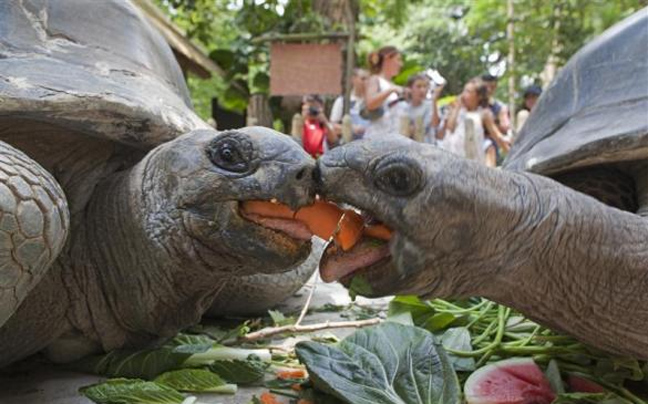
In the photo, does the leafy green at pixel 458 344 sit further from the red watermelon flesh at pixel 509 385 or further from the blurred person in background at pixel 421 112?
the blurred person in background at pixel 421 112

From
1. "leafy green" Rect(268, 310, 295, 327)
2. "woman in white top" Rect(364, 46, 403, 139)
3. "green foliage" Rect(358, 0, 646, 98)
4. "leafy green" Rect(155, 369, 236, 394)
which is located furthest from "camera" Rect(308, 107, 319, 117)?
"leafy green" Rect(155, 369, 236, 394)

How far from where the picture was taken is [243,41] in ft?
36.7

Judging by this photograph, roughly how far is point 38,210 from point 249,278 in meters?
1.32

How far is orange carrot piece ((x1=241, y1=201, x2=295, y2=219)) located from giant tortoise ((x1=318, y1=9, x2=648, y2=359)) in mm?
262

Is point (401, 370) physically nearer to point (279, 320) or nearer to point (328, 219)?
point (328, 219)

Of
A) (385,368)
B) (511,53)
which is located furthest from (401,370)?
(511,53)

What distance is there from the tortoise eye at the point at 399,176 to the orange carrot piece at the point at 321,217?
0.23m

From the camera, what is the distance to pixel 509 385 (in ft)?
5.79

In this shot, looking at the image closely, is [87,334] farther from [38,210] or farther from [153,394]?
[38,210]

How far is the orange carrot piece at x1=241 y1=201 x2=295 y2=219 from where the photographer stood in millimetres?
1718

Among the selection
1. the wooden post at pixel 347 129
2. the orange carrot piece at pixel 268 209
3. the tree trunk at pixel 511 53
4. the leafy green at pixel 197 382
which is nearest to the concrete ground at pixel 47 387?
the leafy green at pixel 197 382

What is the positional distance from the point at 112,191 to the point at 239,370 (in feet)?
2.23

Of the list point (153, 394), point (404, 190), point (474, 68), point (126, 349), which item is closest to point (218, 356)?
point (126, 349)

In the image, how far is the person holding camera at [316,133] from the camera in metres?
7.01
